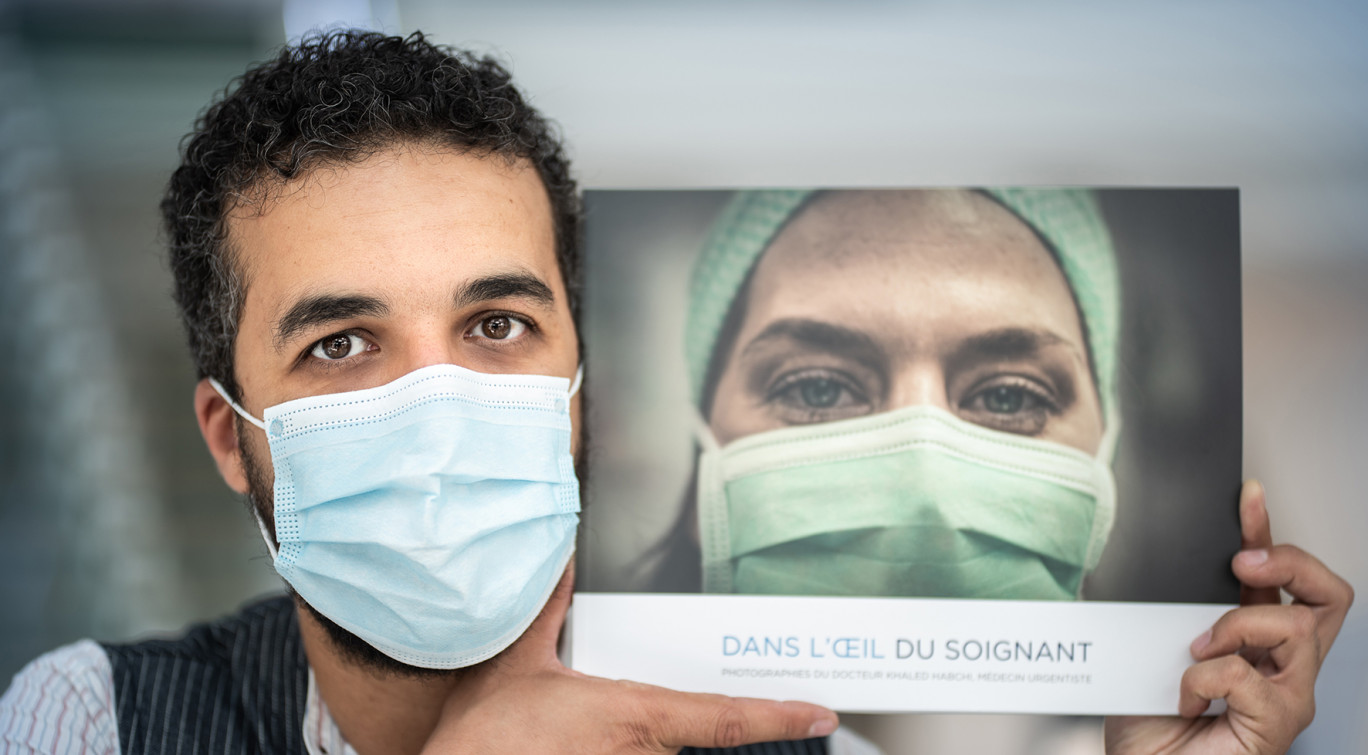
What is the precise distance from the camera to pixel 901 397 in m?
1.49

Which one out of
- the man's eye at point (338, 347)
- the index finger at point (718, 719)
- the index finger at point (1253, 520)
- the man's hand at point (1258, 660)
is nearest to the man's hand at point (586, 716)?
the index finger at point (718, 719)

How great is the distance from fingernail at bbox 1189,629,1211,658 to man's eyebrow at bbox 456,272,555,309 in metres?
1.30

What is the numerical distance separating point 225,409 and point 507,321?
60cm

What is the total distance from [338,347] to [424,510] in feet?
1.12

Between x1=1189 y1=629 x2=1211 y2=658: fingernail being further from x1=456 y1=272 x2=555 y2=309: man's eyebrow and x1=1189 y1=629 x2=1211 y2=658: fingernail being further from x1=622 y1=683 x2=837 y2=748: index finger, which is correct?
x1=456 y1=272 x2=555 y2=309: man's eyebrow

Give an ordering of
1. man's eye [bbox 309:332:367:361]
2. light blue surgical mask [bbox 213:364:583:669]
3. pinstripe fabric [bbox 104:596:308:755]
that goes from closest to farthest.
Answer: light blue surgical mask [bbox 213:364:583:669] < man's eye [bbox 309:332:367:361] < pinstripe fabric [bbox 104:596:308:755]

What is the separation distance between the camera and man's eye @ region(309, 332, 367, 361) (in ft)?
4.47

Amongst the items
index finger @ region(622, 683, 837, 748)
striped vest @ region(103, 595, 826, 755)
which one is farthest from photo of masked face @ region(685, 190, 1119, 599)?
striped vest @ region(103, 595, 826, 755)

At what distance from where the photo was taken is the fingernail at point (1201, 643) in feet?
4.78

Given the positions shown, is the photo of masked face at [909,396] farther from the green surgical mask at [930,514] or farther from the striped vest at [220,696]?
the striped vest at [220,696]

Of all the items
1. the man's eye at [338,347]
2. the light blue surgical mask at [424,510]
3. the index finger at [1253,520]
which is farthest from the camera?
the index finger at [1253,520]

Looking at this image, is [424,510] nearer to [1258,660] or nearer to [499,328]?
[499,328]

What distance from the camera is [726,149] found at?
1833 mm

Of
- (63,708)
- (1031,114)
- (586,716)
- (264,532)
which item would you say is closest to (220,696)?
(63,708)
